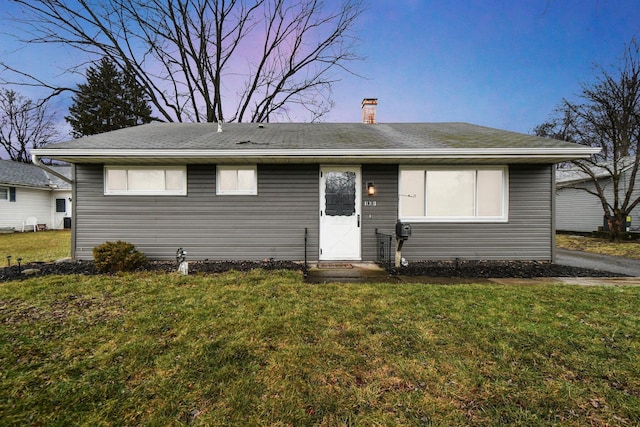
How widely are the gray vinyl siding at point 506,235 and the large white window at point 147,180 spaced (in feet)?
18.3

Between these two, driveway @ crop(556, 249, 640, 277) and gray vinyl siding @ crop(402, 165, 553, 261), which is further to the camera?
gray vinyl siding @ crop(402, 165, 553, 261)

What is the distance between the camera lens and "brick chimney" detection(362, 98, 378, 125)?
8.88 metres

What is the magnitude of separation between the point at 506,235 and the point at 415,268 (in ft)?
8.55

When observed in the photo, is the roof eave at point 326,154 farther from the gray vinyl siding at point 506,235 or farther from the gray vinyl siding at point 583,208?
the gray vinyl siding at point 583,208

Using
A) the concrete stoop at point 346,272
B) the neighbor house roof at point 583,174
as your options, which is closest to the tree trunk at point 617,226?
the neighbor house roof at point 583,174

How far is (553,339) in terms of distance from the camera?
2.64 m

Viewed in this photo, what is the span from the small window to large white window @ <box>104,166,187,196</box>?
14.6 m

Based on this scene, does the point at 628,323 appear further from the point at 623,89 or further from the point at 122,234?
the point at 623,89

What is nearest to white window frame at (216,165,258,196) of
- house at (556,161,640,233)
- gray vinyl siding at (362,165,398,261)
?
gray vinyl siding at (362,165,398,261)

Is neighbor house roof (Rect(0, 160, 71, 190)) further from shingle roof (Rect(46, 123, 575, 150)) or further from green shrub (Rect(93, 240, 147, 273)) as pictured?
green shrub (Rect(93, 240, 147, 273))

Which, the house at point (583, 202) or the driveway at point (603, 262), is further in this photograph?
the house at point (583, 202)

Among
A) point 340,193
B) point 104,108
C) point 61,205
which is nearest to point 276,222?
point 340,193

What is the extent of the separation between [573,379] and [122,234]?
7853mm

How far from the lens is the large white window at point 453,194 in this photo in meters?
6.27
